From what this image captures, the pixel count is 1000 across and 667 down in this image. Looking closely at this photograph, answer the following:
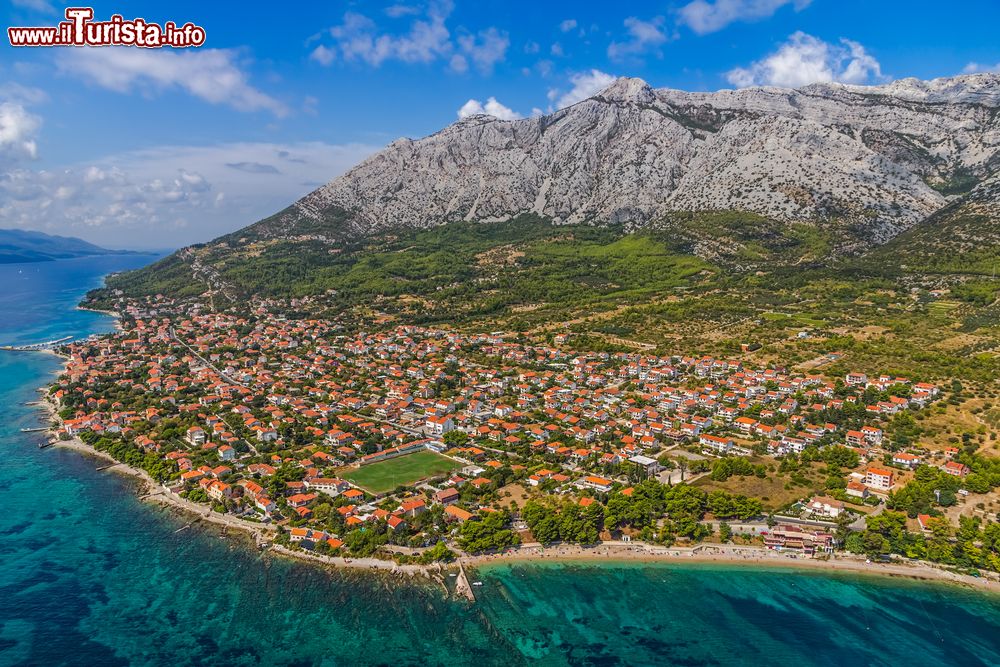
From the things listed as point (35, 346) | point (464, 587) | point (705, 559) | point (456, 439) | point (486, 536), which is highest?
point (35, 346)

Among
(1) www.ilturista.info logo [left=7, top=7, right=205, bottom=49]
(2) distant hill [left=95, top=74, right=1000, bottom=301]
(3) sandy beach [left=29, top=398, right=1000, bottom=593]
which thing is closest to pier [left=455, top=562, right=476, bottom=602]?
(3) sandy beach [left=29, top=398, right=1000, bottom=593]

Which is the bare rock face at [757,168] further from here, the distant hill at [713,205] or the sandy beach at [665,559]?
the sandy beach at [665,559]

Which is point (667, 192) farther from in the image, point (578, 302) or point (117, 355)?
point (117, 355)

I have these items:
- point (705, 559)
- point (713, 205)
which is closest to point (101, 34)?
point (705, 559)

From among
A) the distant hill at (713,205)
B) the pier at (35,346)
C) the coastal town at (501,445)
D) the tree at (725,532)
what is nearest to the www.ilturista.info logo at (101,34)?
the coastal town at (501,445)

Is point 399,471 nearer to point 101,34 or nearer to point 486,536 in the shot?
point 486,536

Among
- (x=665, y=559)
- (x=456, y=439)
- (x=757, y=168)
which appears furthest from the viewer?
(x=757, y=168)

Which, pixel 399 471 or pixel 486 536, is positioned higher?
pixel 399 471
